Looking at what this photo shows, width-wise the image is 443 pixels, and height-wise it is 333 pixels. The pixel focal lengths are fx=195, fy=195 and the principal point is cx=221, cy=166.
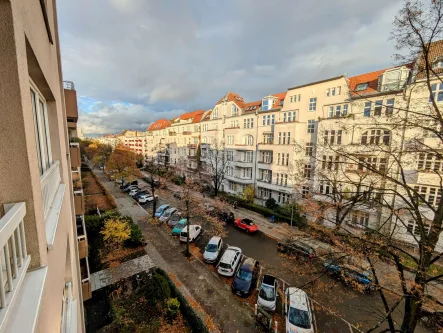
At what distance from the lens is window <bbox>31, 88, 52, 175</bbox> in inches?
122

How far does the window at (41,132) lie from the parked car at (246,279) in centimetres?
1053

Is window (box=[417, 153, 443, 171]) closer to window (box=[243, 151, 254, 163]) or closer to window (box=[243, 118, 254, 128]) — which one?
window (box=[243, 151, 254, 163])

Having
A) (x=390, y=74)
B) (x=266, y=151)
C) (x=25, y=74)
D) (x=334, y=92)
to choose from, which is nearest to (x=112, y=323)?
(x=25, y=74)

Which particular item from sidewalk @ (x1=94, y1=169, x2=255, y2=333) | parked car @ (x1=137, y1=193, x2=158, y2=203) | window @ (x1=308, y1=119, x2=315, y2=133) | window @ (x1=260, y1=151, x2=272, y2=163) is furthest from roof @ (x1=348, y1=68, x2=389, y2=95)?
parked car @ (x1=137, y1=193, x2=158, y2=203)

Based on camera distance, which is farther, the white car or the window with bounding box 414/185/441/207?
the white car

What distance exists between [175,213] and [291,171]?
525 inches

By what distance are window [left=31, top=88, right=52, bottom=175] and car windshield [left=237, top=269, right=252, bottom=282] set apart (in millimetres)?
10787

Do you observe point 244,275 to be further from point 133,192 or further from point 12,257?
point 133,192

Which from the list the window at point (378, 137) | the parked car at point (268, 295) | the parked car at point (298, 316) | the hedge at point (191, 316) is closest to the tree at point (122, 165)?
the hedge at point (191, 316)

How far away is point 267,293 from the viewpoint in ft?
32.7

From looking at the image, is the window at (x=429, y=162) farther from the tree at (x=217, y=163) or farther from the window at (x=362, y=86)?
the tree at (x=217, y=163)

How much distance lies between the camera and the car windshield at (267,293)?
9.79m

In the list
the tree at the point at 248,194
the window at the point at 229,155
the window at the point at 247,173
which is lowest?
the tree at the point at 248,194

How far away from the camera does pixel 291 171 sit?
69.2 feet
